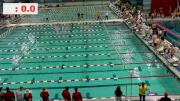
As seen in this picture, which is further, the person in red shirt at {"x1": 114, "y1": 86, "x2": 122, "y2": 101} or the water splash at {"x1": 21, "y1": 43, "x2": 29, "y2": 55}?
the water splash at {"x1": 21, "y1": 43, "x2": 29, "y2": 55}

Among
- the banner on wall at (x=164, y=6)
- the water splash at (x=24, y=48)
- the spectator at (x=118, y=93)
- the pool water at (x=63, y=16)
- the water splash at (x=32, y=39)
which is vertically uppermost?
the banner on wall at (x=164, y=6)

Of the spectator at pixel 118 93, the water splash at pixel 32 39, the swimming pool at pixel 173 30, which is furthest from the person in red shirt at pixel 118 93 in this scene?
the water splash at pixel 32 39

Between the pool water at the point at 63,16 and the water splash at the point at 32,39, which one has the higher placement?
the pool water at the point at 63,16

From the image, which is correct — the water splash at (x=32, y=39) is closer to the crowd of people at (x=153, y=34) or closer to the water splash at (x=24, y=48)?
the water splash at (x=24, y=48)

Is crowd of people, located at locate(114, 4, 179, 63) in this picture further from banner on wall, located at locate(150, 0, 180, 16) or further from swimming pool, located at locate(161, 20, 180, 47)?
banner on wall, located at locate(150, 0, 180, 16)

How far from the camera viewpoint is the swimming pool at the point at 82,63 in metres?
13.2

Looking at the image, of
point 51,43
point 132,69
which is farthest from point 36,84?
point 51,43

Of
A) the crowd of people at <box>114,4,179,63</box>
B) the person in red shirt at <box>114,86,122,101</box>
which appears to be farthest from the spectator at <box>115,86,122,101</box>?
the crowd of people at <box>114,4,179,63</box>

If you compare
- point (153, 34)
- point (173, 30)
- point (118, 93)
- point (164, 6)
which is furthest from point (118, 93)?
point (164, 6)

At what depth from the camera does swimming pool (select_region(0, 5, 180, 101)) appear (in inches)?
520

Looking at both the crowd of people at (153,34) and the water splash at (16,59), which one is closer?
the crowd of people at (153,34)
